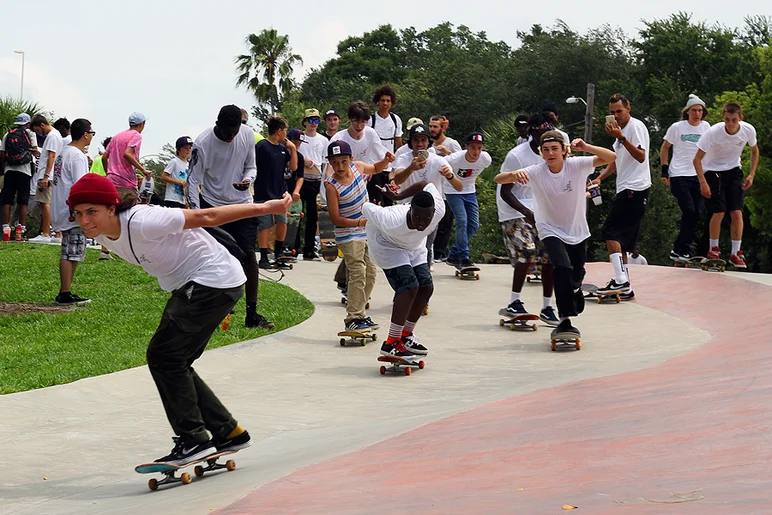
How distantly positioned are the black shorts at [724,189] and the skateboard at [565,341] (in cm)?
425

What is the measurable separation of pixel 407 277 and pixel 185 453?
11.9 ft

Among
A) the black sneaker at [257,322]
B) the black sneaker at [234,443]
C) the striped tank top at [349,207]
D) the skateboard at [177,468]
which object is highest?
the striped tank top at [349,207]

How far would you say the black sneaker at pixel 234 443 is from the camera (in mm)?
5676

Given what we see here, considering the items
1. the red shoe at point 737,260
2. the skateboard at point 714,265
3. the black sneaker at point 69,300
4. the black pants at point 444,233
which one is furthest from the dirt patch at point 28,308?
the red shoe at point 737,260

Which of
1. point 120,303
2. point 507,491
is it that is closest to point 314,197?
point 120,303

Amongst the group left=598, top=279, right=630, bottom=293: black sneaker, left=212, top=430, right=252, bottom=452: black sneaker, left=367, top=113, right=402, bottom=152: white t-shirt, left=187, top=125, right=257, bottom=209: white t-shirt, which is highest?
left=367, top=113, right=402, bottom=152: white t-shirt

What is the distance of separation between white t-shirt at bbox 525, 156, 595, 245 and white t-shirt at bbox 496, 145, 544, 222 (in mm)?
1405

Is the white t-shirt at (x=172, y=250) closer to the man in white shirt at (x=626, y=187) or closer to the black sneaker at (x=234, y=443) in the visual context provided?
the black sneaker at (x=234, y=443)

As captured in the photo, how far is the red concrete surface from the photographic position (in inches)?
157

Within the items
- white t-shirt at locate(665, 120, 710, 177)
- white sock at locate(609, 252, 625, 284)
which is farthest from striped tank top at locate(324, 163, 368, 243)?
white t-shirt at locate(665, 120, 710, 177)

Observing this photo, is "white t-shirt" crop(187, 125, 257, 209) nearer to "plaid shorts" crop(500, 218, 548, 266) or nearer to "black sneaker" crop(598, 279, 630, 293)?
"plaid shorts" crop(500, 218, 548, 266)

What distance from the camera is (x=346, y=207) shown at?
1005 cm

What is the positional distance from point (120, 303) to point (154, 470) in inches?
267

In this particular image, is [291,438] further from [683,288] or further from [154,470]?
[683,288]
